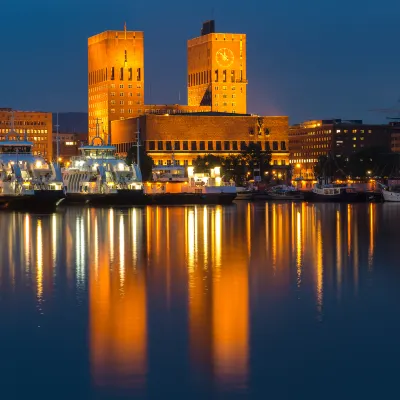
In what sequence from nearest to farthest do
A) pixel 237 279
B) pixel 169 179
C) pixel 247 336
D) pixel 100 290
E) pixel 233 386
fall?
pixel 233 386 < pixel 247 336 < pixel 100 290 < pixel 237 279 < pixel 169 179

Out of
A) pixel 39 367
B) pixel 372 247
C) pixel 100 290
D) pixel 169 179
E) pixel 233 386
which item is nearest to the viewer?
pixel 233 386

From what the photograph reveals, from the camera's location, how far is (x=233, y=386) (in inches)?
777

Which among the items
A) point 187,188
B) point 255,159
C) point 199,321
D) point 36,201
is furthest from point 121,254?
point 255,159

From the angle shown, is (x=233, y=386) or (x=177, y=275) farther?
(x=177, y=275)

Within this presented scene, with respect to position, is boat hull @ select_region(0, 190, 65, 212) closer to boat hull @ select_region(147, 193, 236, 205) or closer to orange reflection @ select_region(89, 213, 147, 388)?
boat hull @ select_region(147, 193, 236, 205)

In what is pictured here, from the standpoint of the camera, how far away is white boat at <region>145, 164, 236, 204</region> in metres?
122

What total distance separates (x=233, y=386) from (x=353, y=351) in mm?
3820

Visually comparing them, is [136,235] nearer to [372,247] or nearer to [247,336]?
[372,247]

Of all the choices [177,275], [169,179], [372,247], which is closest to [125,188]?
[169,179]

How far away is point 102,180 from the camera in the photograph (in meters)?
119

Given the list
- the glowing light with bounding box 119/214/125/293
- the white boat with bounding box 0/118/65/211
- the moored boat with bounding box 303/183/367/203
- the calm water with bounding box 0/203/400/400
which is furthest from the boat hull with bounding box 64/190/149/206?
the calm water with bounding box 0/203/400/400

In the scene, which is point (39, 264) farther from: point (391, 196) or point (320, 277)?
point (391, 196)

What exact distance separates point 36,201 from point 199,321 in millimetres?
71150

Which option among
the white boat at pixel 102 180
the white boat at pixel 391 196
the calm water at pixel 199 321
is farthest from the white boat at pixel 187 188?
the calm water at pixel 199 321
